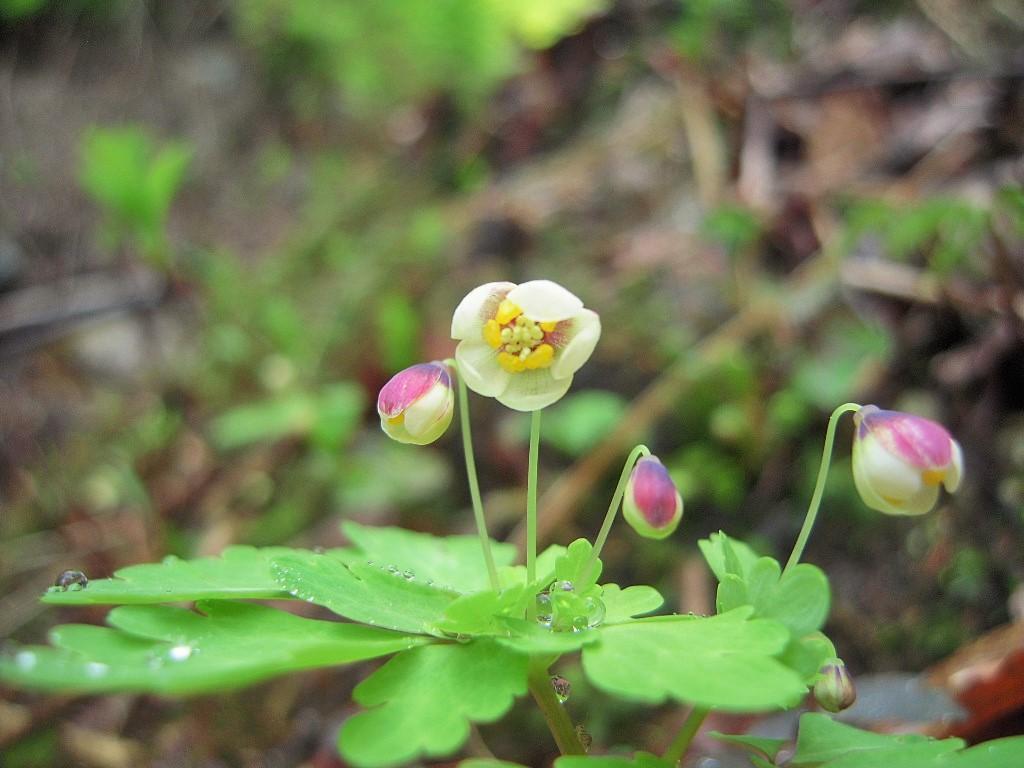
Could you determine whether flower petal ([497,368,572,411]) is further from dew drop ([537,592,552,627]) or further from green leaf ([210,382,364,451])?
green leaf ([210,382,364,451])

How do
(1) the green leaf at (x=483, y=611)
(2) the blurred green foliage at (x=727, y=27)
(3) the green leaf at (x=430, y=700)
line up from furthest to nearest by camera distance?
(2) the blurred green foliage at (x=727, y=27), (1) the green leaf at (x=483, y=611), (3) the green leaf at (x=430, y=700)

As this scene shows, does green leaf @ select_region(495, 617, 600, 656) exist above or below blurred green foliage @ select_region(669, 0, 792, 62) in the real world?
below

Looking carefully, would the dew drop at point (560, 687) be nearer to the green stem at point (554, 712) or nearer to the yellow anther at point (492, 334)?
the green stem at point (554, 712)

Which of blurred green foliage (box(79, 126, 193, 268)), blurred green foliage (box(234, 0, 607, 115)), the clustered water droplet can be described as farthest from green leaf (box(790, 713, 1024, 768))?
blurred green foliage (box(234, 0, 607, 115))

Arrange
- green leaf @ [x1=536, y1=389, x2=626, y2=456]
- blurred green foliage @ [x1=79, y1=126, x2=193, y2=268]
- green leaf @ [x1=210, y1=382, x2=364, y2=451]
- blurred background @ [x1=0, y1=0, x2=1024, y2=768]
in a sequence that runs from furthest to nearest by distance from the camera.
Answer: blurred green foliage @ [x1=79, y1=126, x2=193, y2=268], green leaf @ [x1=210, y1=382, x2=364, y2=451], green leaf @ [x1=536, y1=389, x2=626, y2=456], blurred background @ [x1=0, y1=0, x2=1024, y2=768]

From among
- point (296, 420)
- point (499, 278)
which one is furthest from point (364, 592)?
point (499, 278)

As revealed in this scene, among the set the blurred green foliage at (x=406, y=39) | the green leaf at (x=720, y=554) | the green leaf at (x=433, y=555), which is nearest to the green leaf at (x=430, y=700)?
the green leaf at (x=433, y=555)

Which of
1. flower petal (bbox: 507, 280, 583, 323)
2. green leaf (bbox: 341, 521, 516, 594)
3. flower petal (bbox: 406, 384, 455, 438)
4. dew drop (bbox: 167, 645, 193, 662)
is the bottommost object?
green leaf (bbox: 341, 521, 516, 594)
